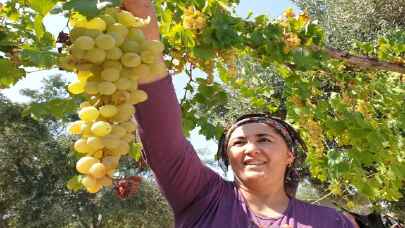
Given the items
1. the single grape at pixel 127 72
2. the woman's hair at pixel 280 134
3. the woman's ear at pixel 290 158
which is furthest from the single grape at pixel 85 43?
the woman's ear at pixel 290 158

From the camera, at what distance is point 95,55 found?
42.3 inches

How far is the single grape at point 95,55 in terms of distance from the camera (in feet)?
3.53

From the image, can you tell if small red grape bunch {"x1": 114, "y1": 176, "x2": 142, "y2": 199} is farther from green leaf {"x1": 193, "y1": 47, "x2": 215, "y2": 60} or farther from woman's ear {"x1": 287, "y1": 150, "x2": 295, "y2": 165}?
green leaf {"x1": 193, "y1": 47, "x2": 215, "y2": 60}

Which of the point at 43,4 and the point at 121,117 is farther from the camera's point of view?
the point at 43,4

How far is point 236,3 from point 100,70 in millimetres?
2963

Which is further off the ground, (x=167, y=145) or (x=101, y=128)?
(x=101, y=128)

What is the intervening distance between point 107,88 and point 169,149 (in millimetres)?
657

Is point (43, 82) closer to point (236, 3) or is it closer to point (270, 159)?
point (236, 3)

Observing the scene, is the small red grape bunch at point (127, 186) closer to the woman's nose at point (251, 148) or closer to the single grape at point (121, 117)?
the woman's nose at point (251, 148)

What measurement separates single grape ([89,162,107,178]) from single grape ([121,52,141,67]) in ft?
0.71

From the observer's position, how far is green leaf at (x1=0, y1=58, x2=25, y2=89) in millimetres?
1957

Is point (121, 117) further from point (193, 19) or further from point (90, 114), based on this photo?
point (193, 19)

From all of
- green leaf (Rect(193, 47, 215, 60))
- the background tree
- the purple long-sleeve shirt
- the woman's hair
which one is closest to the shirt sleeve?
the purple long-sleeve shirt

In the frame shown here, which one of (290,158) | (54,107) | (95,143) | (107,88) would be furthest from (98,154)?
(54,107)
